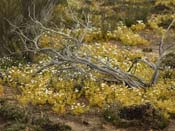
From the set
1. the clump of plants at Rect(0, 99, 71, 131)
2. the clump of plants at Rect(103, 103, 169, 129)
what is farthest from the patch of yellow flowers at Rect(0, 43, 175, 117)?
the clump of plants at Rect(0, 99, 71, 131)

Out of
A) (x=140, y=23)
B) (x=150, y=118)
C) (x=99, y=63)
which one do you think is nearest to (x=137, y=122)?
(x=150, y=118)

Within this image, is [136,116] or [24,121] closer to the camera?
[24,121]

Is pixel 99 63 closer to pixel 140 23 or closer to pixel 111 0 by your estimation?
pixel 140 23

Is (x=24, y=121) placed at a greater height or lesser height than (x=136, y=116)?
greater

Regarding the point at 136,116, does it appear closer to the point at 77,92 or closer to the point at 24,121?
the point at 77,92

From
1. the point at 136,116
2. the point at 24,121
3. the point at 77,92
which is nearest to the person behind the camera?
the point at 24,121

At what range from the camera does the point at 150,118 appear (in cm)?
674

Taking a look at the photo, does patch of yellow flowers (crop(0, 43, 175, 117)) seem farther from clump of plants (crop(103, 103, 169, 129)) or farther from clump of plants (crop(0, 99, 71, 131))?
clump of plants (crop(0, 99, 71, 131))

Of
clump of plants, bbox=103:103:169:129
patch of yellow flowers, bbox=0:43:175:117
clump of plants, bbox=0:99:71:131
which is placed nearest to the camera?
clump of plants, bbox=0:99:71:131

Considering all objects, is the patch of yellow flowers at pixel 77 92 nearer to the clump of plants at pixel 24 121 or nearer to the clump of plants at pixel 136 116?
the clump of plants at pixel 136 116

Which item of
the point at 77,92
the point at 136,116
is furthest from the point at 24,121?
the point at 136,116

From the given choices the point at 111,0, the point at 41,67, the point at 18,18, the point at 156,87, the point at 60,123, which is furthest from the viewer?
the point at 111,0

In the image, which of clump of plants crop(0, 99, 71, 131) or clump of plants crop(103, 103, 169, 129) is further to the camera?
clump of plants crop(103, 103, 169, 129)

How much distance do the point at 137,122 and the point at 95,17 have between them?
25.7 feet
